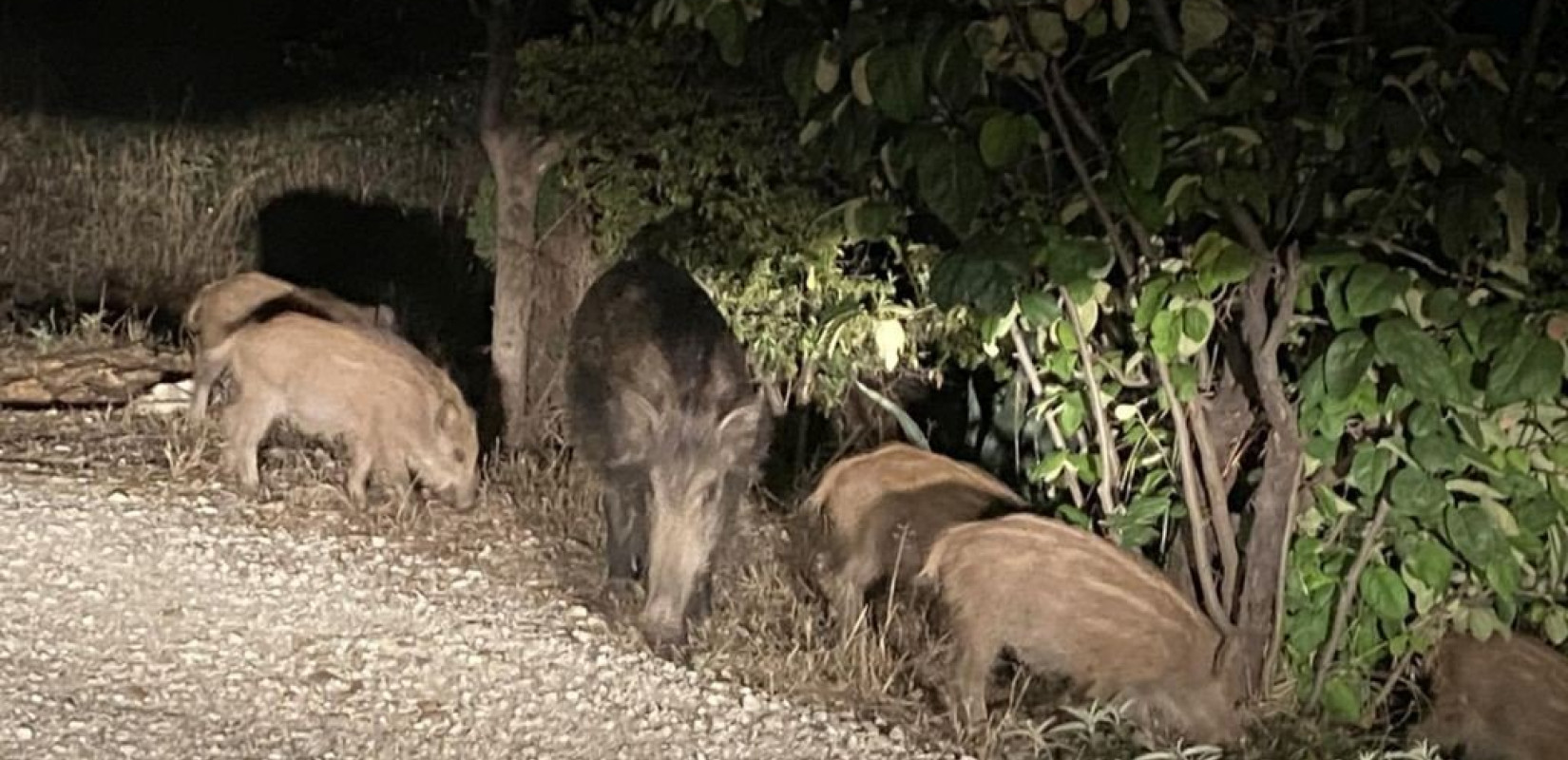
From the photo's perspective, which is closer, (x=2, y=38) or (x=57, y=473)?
(x=57, y=473)

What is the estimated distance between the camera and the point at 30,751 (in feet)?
14.8

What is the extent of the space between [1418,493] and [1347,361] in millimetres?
430

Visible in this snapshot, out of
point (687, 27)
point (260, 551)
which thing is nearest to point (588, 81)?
point (687, 27)

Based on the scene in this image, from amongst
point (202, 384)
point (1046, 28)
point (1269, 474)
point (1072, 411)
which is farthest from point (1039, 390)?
point (202, 384)

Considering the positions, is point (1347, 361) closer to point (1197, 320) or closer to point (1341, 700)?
point (1197, 320)

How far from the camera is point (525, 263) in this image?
287 inches

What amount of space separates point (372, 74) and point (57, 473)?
266 inches

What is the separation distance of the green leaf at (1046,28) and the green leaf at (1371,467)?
1144mm

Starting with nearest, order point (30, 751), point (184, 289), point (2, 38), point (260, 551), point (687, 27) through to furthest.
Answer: point (30, 751), point (260, 551), point (687, 27), point (184, 289), point (2, 38)

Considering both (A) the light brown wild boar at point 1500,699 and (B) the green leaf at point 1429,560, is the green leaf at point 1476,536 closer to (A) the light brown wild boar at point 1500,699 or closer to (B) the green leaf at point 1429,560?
(B) the green leaf at point 1429,560

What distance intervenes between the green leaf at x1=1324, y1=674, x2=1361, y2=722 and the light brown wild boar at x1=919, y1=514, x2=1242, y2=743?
0.94ft

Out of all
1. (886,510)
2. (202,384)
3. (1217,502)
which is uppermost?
(1217,502)

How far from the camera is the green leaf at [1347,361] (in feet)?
15.2

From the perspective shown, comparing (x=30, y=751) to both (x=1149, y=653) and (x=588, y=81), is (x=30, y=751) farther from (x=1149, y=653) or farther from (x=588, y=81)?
(x=588, y=81)
